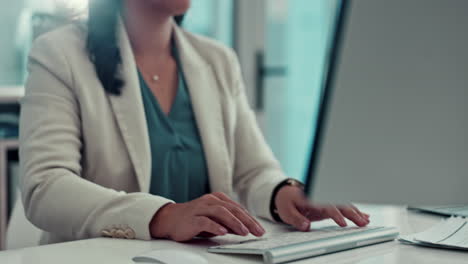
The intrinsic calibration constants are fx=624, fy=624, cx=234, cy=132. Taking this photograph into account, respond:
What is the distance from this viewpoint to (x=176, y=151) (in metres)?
1.42

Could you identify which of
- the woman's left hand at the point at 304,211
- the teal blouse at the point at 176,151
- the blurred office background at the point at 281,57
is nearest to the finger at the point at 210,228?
the woman's left hand at the point at 304,211

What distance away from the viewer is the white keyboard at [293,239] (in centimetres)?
82

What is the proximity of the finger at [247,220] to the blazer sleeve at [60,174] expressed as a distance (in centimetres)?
11

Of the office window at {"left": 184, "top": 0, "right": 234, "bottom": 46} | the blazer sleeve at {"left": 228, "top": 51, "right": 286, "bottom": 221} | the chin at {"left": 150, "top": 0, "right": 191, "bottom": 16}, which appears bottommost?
the blazer sleeve at {"left": 228, "top": 51, "right": 286, "bottom": 221}

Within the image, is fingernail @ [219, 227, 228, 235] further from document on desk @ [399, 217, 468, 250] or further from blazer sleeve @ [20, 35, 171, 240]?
document on desk @ [399, 217, 468, 250]

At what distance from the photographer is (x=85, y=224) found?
1039mm

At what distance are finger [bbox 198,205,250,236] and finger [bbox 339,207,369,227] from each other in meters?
0.18

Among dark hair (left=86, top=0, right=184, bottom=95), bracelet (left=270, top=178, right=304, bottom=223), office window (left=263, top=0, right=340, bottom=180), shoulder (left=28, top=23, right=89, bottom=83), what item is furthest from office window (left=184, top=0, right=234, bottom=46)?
bracelet (left=270, top=178, right=304, bottom=223)

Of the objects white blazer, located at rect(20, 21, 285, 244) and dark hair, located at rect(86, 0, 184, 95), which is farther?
dark hair, located at rect(86, 0, 184, 95)

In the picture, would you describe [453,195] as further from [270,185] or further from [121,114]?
[121,114]

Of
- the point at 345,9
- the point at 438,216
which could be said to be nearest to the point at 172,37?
the point at 438,216

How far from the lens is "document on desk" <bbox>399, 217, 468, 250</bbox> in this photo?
88 centimetres

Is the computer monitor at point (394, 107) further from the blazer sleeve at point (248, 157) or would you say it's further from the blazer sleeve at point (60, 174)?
the blazer sleeve at point (248, 157)

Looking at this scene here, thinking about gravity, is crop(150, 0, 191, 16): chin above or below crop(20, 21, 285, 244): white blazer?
above
